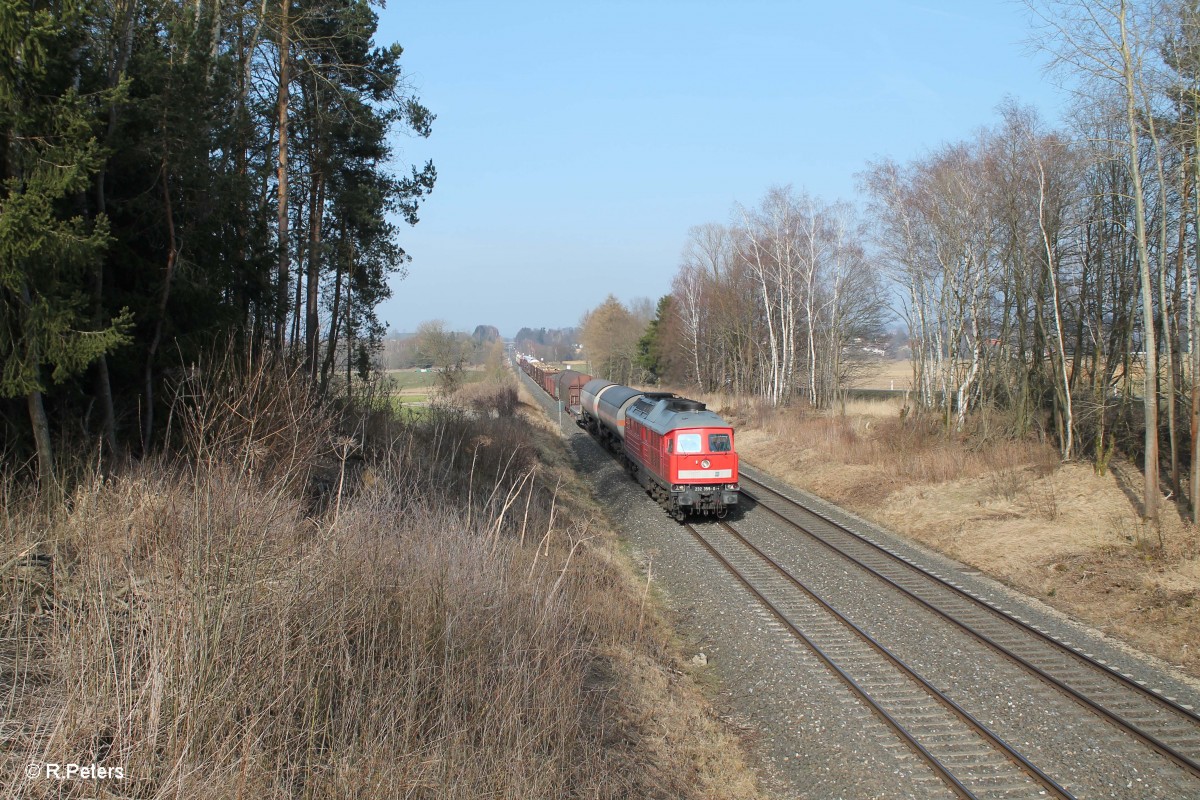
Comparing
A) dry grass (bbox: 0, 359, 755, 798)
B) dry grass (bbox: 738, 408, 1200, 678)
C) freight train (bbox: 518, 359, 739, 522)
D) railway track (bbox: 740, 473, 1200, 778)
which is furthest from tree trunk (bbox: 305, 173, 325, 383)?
dry grass (bbox: 738, 408, 1200, 678)

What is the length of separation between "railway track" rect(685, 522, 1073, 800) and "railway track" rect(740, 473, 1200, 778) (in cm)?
143

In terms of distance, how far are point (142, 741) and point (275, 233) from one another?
40.8 feet

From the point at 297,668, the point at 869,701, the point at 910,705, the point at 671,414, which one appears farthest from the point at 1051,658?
the point at 671,414

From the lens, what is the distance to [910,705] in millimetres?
7859

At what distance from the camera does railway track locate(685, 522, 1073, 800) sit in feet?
21.2

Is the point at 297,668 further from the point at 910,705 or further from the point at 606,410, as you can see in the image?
the point at 606,410

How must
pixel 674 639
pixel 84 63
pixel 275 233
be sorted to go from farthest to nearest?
pixel 275 233
pixel 674 639
pixel 84 63

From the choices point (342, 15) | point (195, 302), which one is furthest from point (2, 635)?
point (342, 15)

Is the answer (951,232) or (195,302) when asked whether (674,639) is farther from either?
(951,232)

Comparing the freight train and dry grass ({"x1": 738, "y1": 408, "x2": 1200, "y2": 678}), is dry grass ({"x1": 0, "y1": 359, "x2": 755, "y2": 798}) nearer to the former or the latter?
dry grass ({"x1": 738, "y1": 408, "x2": 1200, "y2": 678})

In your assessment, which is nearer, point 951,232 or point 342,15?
point 342,15

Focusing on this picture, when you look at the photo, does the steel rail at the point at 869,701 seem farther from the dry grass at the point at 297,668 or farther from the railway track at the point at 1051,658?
the railway track at the point at 1051,658

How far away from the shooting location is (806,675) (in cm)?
868

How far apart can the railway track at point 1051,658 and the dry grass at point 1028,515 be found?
1.13 meters
